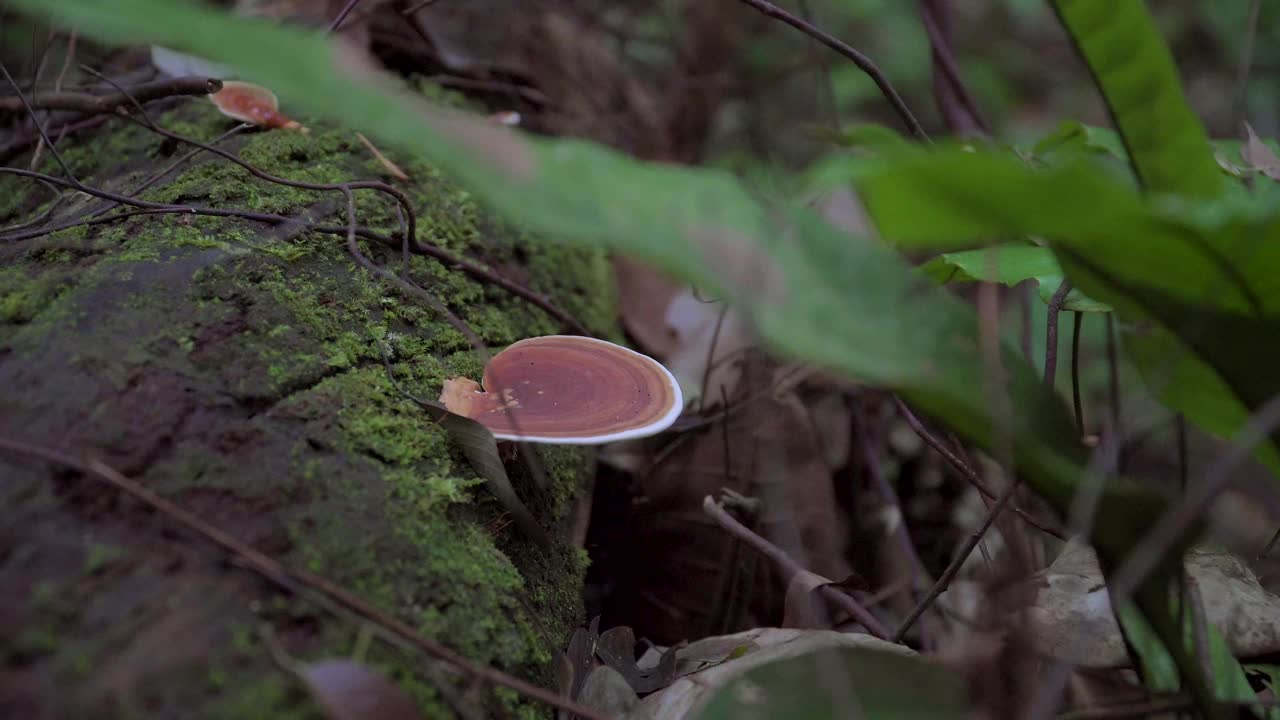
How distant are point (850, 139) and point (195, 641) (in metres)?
1.93

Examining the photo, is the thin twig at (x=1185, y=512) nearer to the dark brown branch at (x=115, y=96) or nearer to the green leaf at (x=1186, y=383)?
the green leaf at (x=1186, y=383)

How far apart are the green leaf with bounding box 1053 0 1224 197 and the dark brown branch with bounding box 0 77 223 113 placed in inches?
65.3

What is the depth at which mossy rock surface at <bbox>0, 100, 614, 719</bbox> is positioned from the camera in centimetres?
89

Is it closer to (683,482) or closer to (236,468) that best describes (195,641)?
(236,468)

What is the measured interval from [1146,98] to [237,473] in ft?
4.00

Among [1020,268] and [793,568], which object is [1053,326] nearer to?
[1020,268]

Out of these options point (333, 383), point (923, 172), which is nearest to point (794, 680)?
point (923, 172)

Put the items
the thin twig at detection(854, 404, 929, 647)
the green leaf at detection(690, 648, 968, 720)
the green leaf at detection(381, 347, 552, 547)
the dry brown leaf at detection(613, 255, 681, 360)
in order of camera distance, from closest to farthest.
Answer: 1. the green leaf at detection(690, 648, 968, 720)
2. the green leaf at detection(381, 347, 552, 547)
3. the thin twig at detection(854, 404, 929, 647)
4. the dry brown leaf at detection(613, 255, 681, 360)

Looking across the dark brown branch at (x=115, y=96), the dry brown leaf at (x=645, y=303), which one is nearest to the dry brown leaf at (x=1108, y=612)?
the dry brown leaf at (x=645, y=303)

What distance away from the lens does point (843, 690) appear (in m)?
0.84

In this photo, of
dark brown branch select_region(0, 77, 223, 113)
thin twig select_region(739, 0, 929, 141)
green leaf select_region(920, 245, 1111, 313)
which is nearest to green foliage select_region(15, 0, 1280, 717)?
green leaf select_region(920, 245, 1111, 313)

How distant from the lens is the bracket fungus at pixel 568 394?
1189 millimetres

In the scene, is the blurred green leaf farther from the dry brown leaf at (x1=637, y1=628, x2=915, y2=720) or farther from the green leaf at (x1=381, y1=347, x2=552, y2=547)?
the green leaf at (x1=381, y1=347, x2=552, y2=547)

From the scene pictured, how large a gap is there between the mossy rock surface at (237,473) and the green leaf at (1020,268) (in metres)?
0.79
